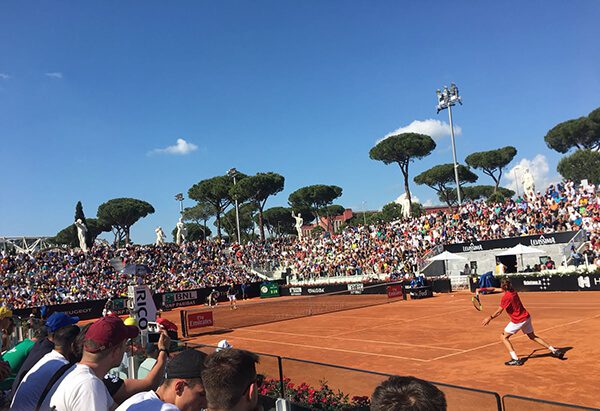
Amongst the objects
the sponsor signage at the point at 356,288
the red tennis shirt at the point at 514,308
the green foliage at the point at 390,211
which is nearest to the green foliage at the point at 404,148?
the sponsor signage at the point at 356,288

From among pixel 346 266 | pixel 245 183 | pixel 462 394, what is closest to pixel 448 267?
pixel 346 266

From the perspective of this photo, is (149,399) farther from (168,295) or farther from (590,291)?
(168,295)

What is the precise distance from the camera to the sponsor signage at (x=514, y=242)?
1187 inches

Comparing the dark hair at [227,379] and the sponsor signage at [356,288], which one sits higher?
the dark hair at [227,379]

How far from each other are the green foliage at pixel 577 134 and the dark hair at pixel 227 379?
89037 mm

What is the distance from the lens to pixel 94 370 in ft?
11.9

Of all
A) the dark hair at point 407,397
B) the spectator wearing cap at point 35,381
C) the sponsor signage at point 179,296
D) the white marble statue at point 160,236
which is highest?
the white marble statue at point 160,236

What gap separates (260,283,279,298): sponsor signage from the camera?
44406 millimetres

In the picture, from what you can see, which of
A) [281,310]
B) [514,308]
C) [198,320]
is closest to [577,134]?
[281,310]

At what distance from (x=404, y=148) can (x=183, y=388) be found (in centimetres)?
6971

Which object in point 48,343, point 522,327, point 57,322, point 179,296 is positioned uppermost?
point 57,322

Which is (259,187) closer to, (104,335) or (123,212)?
(123,212)

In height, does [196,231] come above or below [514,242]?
above

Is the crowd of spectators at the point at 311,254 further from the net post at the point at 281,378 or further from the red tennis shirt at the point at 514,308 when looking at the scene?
the net post at the point at 281,378
